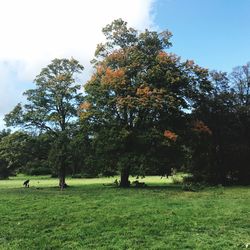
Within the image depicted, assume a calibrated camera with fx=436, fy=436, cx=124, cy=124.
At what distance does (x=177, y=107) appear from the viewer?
37.7 meters

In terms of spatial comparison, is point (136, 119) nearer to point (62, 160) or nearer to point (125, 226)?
point (62, 160)

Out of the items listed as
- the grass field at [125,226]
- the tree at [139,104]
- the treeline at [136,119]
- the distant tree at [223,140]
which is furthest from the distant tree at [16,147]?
the grass field at [125,226]

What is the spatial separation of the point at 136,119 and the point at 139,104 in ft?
11.9

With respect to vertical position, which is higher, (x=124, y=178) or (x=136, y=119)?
(x=136, y=119)

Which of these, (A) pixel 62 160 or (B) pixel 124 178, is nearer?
(B) pixel 124 178

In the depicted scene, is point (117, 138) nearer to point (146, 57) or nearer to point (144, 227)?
point (146, 57)

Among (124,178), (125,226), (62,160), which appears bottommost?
(125,226)

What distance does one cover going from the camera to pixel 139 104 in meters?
35.8

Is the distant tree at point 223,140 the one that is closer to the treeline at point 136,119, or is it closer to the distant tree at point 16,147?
the treeline at point 136,119

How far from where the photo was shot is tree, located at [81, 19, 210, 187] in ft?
117

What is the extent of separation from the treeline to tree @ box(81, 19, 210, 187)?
9 centimetres

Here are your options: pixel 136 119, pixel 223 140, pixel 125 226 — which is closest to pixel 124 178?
pixel 136 119

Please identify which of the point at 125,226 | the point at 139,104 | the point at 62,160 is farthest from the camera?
the point at 62,160

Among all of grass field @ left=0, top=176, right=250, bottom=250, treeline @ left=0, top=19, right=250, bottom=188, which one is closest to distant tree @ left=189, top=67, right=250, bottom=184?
treeline @ left=0, top=19, right=250, bottom=188
